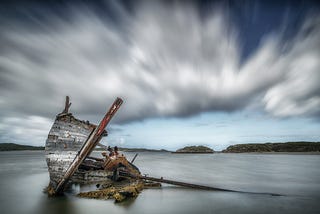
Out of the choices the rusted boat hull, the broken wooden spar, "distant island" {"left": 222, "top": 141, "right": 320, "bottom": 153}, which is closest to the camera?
the broken wooden spar

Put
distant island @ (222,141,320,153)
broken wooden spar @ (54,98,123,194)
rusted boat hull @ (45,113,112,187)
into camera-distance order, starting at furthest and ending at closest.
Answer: distant island @ (222,141,320,153), rusted boat hull @ (45,113,112,187), broken wooden spar @ (54,98,123,194)

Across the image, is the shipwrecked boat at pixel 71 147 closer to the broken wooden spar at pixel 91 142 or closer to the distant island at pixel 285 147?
the broken wooden spar at pixel 91 142

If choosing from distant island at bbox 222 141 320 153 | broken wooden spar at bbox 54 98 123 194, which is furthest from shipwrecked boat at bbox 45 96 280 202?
distant island at bbox 222 141 320 153

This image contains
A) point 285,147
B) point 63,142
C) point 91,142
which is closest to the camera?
point 91,142

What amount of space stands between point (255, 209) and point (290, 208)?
1.81 m

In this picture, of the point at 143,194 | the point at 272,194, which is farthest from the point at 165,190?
the point at 272,194

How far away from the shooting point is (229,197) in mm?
11852

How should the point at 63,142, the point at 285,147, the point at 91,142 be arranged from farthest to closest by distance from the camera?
the point at 285,147
the point at 63,142
the point at 91,142

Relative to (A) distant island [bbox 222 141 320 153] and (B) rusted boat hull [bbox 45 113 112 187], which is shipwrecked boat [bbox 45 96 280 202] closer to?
(B) rusted boat hull [bbox 45 113 112 187]

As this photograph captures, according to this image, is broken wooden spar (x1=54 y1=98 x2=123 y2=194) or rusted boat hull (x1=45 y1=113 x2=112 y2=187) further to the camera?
rusted boat hull (x1=45 y1=113 x2=112 y2=187)

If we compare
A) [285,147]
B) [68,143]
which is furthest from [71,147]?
[285,147]

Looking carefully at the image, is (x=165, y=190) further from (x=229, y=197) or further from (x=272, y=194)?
(x=272, y=194)

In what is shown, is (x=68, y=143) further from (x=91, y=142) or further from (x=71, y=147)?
(x=91, y=142)

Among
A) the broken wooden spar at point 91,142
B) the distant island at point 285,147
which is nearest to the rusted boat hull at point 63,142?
the broken wooden spar at point 91,142
